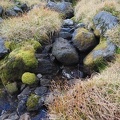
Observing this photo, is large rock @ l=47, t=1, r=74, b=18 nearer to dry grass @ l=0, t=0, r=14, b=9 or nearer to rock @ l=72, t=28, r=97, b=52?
dry grass @ l=0, t=0, r=14, b=9

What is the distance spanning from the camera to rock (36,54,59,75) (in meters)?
7.70

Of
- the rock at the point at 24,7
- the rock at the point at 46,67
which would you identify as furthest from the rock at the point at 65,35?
the rock at the point at 24,7

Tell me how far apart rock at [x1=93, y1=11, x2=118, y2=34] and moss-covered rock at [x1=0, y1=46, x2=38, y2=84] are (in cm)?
236

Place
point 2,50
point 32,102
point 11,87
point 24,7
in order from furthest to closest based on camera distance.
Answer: point 24,7
point 2,50
point 11,87
point 32,102

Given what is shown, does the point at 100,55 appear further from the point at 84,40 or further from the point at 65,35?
the point at 65,35

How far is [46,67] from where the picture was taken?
7781mm

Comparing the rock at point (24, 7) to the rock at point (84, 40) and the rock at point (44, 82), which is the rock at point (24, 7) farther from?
the rock at point (44, 82)

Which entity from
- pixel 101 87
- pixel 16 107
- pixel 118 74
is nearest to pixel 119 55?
pixel 118 74

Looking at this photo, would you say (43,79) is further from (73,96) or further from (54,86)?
(73,96)

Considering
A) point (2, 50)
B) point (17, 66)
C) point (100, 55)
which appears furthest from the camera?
point (2, 50)

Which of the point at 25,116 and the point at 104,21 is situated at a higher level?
the point at 104,21

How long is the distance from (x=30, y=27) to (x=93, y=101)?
507cm

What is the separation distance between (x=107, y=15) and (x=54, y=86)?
3.37m

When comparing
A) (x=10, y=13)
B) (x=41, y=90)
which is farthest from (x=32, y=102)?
(x=10, y=13)
